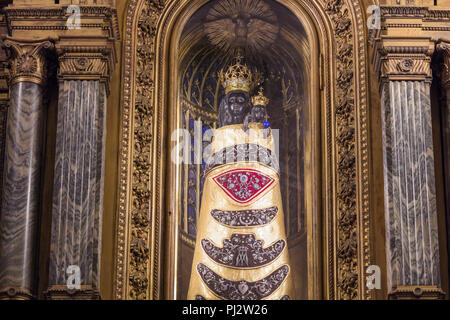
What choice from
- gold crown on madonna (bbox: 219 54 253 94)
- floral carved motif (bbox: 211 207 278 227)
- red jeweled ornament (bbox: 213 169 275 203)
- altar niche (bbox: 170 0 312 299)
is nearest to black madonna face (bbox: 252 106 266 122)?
altar niche (bbox: 170 0 312 299)

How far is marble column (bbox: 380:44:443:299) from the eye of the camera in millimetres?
11766

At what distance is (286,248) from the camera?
13547 millimetres

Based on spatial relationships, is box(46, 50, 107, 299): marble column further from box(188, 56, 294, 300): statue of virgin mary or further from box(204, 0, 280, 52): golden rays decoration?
box(204, 0, 280, 52): golden rays decoration

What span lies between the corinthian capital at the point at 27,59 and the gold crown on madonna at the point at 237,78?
109 inches

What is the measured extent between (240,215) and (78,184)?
2.42 metres

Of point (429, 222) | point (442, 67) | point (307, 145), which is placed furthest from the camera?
point (307, 145)

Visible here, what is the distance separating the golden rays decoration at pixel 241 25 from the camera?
14445 mm

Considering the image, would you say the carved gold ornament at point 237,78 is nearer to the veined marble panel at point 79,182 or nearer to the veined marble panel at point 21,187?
the veined marble panel at point 79,182

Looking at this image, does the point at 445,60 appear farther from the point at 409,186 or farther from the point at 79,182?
the point at 79,182

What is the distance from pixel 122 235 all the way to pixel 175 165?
123 cm

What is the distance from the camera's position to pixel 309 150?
13641mm

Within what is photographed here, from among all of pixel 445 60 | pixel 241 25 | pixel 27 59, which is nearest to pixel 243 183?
pixel 241 25
